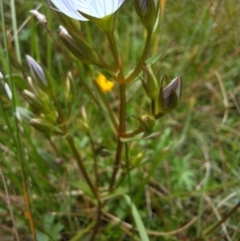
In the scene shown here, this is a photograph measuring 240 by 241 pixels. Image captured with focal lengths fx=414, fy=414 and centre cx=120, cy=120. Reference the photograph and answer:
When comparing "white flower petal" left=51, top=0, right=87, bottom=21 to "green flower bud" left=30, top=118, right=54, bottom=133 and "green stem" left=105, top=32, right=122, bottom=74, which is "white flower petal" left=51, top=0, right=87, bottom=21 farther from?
"green flower bud" left=30, top=118, right=54, bottom=133

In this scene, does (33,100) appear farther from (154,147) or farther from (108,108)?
(154,147)

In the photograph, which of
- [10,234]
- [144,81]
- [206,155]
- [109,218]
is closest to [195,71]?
[206,155]

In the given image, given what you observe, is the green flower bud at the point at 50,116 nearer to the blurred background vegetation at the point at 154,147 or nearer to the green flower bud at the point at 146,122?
the blurred background vegetation at the point at 154,147

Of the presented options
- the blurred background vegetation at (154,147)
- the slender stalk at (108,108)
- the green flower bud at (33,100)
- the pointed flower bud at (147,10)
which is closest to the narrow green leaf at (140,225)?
the blurred background vegetation at (154,147)

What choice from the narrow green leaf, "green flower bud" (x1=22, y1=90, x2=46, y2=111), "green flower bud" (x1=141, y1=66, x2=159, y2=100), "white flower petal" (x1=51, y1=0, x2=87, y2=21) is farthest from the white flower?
the narrow green leaf

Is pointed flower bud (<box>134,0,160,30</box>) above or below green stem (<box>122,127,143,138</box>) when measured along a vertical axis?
above

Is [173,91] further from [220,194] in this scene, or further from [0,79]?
[220,194]
